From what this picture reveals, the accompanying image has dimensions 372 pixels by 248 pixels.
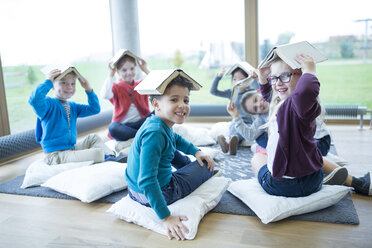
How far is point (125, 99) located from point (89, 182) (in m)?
1.22

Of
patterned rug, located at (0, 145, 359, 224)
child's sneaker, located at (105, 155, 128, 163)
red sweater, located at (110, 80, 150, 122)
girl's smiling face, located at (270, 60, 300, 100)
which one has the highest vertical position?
girl's smiling face, located at (270, 60, 300, 100)

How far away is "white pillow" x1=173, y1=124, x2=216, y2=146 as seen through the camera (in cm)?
306

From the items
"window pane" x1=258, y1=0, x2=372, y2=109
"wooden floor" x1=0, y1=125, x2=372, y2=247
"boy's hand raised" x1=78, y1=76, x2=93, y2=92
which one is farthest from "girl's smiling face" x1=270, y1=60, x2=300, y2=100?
"window pane" x1=258, y1=0, x2=372, y2=109

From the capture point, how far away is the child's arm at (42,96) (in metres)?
2.28

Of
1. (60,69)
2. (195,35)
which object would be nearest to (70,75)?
(60,69)

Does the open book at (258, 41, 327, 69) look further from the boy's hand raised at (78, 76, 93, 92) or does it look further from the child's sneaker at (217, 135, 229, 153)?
the boy's hand raised at (78, 76, 93, 92)

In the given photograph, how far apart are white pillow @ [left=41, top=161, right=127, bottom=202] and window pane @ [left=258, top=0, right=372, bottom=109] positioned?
9.69 ft

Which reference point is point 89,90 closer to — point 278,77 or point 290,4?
point 278,77

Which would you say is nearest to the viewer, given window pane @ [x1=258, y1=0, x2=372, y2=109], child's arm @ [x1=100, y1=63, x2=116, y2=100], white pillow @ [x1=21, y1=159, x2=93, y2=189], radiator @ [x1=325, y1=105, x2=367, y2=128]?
white pillow @ [x1=21, y1=159, x2=93, y2=189]

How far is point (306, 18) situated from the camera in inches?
163

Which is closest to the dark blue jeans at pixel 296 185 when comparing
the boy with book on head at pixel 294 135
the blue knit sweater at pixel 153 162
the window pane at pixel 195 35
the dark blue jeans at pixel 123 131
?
the boy with book on head at pixel 294 135

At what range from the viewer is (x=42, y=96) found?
2.30 m

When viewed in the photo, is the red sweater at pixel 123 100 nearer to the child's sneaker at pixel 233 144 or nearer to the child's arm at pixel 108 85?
the child's arm at pixel 108 85

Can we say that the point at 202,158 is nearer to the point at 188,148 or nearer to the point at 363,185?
the point at 188,148
